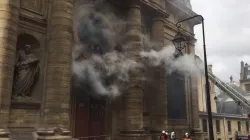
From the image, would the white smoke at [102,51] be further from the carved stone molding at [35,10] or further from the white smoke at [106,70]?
the carved stone molding at [35,10]

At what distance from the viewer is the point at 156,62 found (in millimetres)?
15008

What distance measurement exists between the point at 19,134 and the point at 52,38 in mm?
3763

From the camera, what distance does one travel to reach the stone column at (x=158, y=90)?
14078 millimetres

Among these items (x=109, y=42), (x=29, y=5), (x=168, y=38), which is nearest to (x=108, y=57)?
(x=109, y=42)

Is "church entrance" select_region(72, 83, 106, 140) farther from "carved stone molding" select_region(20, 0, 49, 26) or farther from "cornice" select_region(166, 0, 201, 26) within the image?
"cornice" select_region(166, 0, 201, 26)

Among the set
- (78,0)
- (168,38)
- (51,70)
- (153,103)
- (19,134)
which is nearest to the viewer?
(19,134)

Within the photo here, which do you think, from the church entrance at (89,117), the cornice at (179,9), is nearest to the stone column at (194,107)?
the cornice at (179,9)

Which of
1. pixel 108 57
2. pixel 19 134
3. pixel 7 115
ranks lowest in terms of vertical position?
pixel 19 134

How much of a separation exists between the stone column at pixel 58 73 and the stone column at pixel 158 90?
6.11 metres

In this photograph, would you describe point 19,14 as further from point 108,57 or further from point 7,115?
point 108,57

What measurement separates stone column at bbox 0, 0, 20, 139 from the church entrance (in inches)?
140

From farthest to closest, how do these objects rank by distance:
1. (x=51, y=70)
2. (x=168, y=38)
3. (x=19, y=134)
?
(x=168, y=38)
(x=51, y=70)
(x=19, y=134)

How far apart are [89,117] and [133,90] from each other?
2582mm

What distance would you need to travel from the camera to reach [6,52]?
827cm
